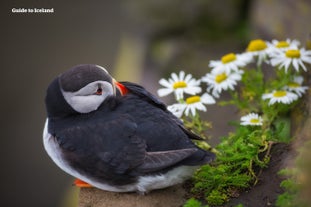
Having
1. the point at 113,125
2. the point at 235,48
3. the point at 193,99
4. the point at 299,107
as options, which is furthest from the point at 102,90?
the point at 235,48

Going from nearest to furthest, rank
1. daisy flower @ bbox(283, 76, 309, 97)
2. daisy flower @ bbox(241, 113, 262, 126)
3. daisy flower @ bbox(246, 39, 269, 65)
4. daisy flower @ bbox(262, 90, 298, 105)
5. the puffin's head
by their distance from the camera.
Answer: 1. the puffin's head
2. daisy flower @ bbox(241, 113, 262, 126)
3. daisy flower @ bbox(262, 90, 298, 105)
4. daisy flower @ bbox(283, 76, 309, 97)
5. daisy flower @ bbox(246, 39, 269, 65)

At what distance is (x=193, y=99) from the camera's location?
332 cm

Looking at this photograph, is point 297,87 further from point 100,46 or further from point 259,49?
point 100,46

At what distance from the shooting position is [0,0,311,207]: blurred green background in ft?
18.2

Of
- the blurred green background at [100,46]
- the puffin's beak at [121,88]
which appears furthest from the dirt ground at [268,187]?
the blurred green background at [100,46]

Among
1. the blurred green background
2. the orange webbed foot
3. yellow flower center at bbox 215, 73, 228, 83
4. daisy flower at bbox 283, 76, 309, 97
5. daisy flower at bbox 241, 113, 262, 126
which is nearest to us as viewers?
the orange webbed foot

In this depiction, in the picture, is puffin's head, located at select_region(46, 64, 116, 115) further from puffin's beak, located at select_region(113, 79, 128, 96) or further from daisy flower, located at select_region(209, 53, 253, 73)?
daisy flower, located at select_region(209, 53, 253, 73)

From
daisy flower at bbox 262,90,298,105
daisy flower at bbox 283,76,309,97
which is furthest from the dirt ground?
daisy flower at bbox 283,76,309,97

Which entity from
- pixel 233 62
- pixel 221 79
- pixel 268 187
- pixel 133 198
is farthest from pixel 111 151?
pixel 233 62

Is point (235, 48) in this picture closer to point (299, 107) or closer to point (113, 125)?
point (299, 107)

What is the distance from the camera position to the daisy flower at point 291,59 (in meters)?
3.41

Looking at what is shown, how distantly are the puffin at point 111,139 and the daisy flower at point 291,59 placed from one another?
0.90 m

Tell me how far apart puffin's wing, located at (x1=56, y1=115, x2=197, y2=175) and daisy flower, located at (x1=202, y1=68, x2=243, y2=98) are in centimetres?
90

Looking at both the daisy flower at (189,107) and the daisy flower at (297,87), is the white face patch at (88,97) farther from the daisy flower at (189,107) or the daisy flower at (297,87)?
the daisy flower at (297,87)
